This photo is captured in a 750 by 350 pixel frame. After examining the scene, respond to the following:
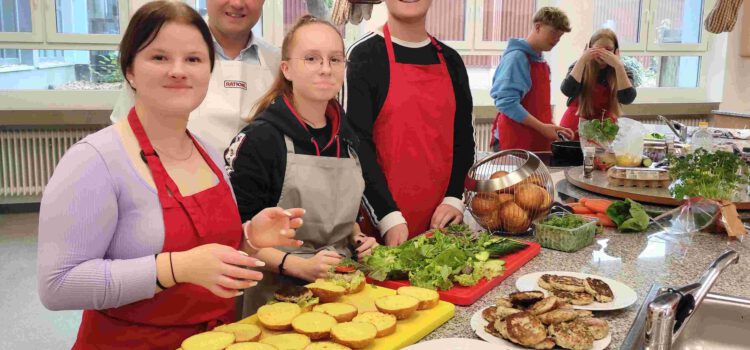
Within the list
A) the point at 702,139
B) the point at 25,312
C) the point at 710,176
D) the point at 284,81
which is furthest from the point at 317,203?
the point at 25,312

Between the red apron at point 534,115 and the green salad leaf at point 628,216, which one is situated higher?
the red apron at point 534,115

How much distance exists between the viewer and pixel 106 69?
251 inches

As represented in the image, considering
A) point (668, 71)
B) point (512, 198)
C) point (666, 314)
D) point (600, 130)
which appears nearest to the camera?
point (666, 314)

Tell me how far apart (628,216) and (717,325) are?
68cm

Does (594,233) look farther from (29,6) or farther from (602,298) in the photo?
(29,6)

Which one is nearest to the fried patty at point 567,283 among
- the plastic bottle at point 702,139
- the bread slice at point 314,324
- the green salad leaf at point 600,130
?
the bread slice at point 314,324

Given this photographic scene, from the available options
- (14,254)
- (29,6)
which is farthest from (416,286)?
(29,6)

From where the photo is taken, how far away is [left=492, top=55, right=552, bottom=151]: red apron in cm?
418

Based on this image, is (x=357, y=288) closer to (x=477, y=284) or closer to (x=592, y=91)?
(x=477, y=284)

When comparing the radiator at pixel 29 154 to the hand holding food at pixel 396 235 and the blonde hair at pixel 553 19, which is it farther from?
the hand holding food at pixel 396 235

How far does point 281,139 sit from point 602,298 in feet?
3.00

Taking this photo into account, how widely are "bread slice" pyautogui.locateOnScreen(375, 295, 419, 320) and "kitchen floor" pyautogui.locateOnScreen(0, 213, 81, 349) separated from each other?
8.89 ft

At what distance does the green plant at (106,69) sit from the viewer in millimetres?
6363

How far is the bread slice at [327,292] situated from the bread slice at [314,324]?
11 cm
